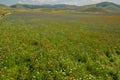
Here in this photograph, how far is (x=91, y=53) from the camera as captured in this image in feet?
53.7

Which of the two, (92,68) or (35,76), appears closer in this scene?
(35,76)

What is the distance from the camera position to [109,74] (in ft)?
41.3

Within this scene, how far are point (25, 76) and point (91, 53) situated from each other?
7134mm

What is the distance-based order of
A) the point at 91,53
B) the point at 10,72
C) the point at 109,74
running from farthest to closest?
1. the point at 91,53
2. the point at 109,74
3. the point at 10,72

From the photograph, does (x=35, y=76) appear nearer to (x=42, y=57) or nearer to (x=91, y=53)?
(x=42, y=57)

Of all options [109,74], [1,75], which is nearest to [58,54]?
[109,74]

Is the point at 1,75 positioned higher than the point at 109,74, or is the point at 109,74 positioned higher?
the point at 1,75

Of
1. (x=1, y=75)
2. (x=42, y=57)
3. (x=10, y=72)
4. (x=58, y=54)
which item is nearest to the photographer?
(x=1, y=75)

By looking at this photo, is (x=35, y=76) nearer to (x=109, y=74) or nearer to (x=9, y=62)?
(x=9, y=62)

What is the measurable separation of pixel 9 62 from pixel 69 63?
12.4ft

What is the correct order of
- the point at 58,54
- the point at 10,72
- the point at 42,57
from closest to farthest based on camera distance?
the point at 10,72 → the point at 42,57 → the point at 58,54

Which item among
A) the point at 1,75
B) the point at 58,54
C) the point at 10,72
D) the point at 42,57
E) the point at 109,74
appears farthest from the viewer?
the point at 58,54

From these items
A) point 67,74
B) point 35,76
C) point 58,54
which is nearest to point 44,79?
point 35,76

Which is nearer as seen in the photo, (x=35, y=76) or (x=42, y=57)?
(x=35, y=76)
